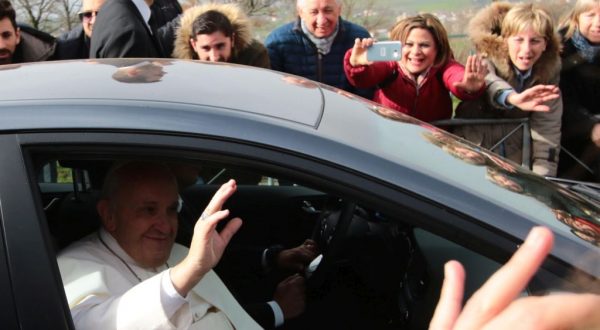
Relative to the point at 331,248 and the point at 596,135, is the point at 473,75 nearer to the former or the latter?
the point at 596,135

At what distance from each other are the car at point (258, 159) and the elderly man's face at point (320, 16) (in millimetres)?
1940

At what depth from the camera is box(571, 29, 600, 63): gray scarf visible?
13.7ft

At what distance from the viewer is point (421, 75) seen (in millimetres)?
3736

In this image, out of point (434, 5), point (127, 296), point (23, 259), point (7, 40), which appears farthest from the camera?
point (434, 5)

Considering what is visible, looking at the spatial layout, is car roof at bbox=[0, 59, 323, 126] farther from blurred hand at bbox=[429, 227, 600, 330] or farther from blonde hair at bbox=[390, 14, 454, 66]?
blonde hair at bbox=[390, 14, 454, 66]

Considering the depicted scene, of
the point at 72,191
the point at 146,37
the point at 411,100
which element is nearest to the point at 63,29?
the point at 146,37

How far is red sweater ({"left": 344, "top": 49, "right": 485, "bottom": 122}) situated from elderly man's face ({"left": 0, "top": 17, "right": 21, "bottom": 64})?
5.44 feet

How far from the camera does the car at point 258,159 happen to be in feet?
5.06

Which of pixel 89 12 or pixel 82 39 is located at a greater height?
pixel 89 12

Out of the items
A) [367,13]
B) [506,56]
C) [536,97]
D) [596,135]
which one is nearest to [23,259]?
[536,97]

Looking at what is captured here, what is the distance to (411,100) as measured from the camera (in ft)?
12.3

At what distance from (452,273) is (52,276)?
939 mm

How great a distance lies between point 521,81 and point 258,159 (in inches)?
102

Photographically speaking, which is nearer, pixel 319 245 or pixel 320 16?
pixel 319 245
